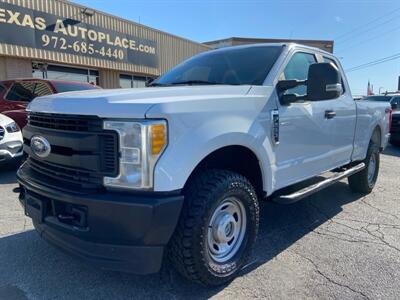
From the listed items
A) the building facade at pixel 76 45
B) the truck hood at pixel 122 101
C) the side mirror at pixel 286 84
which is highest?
the building facade at pixel 76 45

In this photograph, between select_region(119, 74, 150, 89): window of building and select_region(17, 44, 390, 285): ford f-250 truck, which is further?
select_region(119, 74, 150, 89): window of building

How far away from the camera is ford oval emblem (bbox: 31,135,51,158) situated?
256 centimetres

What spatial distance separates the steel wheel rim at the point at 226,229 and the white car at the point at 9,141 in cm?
452

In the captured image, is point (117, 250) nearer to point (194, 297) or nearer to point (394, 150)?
point (194, 297)

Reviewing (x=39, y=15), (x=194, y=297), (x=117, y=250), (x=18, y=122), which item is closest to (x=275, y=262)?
(x=194, y=297)

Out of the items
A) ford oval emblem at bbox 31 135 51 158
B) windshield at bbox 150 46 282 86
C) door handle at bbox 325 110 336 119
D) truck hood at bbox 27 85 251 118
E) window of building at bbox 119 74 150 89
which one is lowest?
ford oval emblem at bbox 31 135 51 158

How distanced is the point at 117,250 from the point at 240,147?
4.03 feet

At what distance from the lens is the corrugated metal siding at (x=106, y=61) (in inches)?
467

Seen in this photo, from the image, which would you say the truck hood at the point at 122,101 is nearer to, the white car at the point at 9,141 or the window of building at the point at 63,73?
the white car at the point at 9,141

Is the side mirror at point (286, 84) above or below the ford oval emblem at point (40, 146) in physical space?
above

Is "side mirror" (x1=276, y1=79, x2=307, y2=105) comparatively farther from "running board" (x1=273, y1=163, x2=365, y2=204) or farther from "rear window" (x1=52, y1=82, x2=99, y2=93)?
"rear window" (x1=52, y1=82, x2=99, y2=93)

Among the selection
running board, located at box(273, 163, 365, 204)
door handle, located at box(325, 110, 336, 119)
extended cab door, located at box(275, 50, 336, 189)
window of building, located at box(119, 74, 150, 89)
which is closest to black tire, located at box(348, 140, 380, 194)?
running board, located at box(273, 163, 365, 204)

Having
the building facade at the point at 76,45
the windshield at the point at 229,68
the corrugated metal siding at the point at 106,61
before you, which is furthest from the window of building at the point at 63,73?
the windshield at the point at 229,68

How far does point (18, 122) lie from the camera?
22.2 ft
